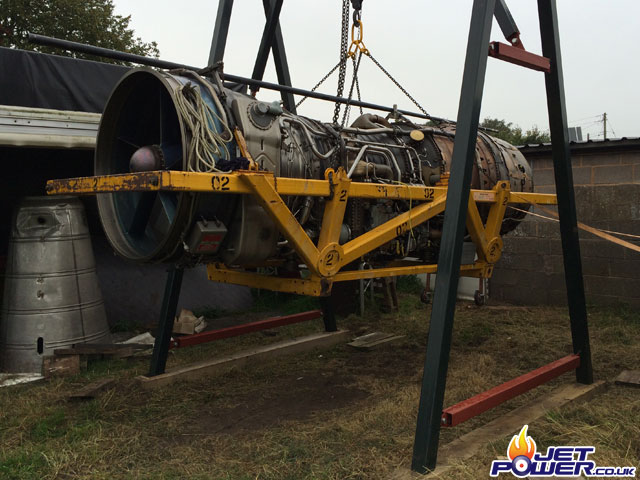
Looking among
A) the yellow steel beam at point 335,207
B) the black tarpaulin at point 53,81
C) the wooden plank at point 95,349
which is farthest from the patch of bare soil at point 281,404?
the black tarpaulin at point 53,81

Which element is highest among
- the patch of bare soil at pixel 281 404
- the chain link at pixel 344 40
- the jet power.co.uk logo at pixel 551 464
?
the chain link at pixel 344 40

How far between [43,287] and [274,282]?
2852 millimetres

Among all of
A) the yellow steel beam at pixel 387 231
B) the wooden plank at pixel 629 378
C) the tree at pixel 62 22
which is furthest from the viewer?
the tree at pixel 62 22

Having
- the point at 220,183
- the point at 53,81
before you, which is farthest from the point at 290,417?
the point at 53,81

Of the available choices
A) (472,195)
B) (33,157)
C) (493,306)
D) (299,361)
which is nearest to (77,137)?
(33,157)

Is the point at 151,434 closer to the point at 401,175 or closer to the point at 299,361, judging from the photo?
the point at 299,361

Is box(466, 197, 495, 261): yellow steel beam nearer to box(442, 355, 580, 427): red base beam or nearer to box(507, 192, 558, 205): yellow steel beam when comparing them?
box(507, 192, 558, 205): yellow steel beam

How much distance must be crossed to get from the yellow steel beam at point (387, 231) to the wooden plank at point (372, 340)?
2.28m

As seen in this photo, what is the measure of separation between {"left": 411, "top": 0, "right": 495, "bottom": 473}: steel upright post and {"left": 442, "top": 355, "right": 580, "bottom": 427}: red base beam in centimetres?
13

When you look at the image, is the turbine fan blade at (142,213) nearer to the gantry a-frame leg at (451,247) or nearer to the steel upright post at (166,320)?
the steel upright post at (166,320)

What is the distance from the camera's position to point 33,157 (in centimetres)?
644

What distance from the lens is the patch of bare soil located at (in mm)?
3863

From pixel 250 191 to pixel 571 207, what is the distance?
8.68 ft

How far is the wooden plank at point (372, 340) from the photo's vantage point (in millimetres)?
6017
